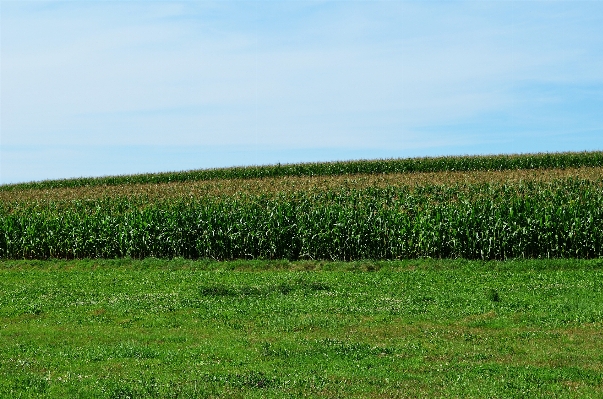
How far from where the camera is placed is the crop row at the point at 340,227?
29.1 meters

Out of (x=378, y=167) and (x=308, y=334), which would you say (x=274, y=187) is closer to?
(x=378, y=167)

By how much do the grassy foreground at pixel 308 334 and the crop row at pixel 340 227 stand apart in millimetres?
2925

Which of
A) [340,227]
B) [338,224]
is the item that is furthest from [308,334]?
[340,227]

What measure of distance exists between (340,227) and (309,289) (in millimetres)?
9674

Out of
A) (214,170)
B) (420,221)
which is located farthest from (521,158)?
(420,221)

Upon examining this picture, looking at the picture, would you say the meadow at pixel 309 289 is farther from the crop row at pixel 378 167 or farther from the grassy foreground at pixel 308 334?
the crop row at pixel 378 167

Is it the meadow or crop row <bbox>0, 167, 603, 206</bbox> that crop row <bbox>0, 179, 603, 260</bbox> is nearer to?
the meadow

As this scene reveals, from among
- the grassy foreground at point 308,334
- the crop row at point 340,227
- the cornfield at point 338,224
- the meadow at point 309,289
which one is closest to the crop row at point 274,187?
the meadow at point 309,289

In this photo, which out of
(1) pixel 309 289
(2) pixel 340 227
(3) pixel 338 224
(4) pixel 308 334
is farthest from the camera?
(2) pixel 340 227

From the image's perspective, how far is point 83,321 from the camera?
17562 millimetres

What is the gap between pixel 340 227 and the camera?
30.5 metres

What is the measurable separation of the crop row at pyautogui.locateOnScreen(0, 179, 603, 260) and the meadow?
0.29 feet

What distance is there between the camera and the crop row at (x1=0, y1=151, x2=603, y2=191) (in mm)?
58969

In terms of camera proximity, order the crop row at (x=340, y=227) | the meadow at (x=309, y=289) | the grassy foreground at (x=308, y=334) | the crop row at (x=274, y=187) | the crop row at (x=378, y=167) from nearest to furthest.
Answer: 1. the grassy foreground at (x=308, y=334)
2. the meadow at (x=309, y=289)
3. the crop row at (x=340, y=227)
4. the crop row at (x=274, y=187)
5. the crop row at (x=378, y=167)
